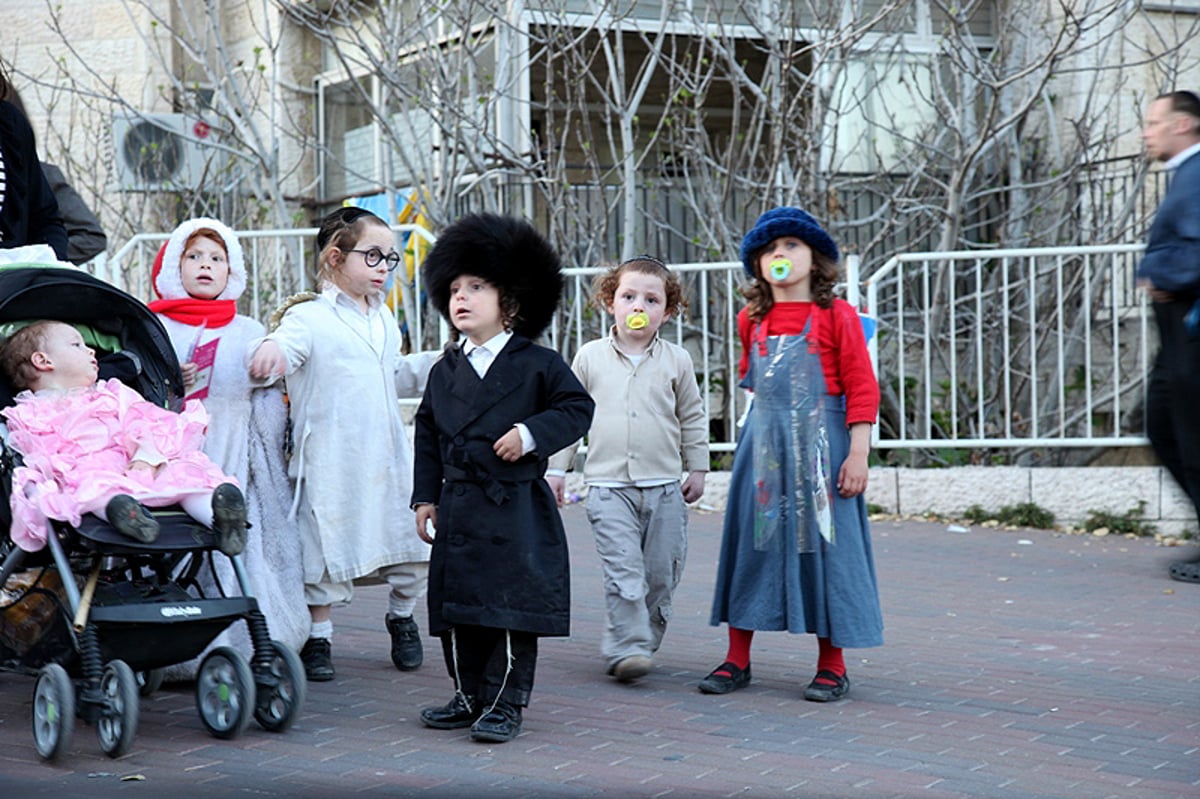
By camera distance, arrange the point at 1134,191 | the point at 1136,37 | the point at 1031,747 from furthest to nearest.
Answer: the point at 1136,37
the point at 1134,191
the point at 1031,747

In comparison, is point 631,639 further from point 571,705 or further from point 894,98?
point 894,98

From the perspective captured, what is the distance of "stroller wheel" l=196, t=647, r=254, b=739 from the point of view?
4992 mm

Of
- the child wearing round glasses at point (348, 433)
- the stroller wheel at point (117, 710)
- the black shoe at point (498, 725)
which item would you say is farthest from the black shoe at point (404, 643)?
the stroller wheel at point (117, 710)

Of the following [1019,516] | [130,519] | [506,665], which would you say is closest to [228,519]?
[130,519]

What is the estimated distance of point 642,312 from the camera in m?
6.23

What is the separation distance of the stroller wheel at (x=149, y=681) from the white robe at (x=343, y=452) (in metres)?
0.64

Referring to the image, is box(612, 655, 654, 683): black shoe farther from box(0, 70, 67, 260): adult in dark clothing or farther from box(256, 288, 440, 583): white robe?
box(0, 70, 67, 260): adult in dark clothing

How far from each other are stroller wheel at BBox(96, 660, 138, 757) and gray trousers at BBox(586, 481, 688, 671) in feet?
6.16

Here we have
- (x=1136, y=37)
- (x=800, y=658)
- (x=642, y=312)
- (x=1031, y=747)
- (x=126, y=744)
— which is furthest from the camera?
(x=1136, y=37)

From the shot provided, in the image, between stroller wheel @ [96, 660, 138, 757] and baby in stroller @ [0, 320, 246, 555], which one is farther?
baby in stroller @ [0, 320, 246, 555]

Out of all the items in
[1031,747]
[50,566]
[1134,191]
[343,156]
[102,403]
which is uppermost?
[343,156]

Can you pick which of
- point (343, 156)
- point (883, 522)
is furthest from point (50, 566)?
point (343, 156)

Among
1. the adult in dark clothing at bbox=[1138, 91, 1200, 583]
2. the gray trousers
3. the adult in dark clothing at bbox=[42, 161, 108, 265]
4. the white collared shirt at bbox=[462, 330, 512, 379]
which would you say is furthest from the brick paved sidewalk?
the adult in dark clothing at bbox=[42, 161, 108, 265]

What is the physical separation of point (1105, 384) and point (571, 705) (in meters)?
6.41
